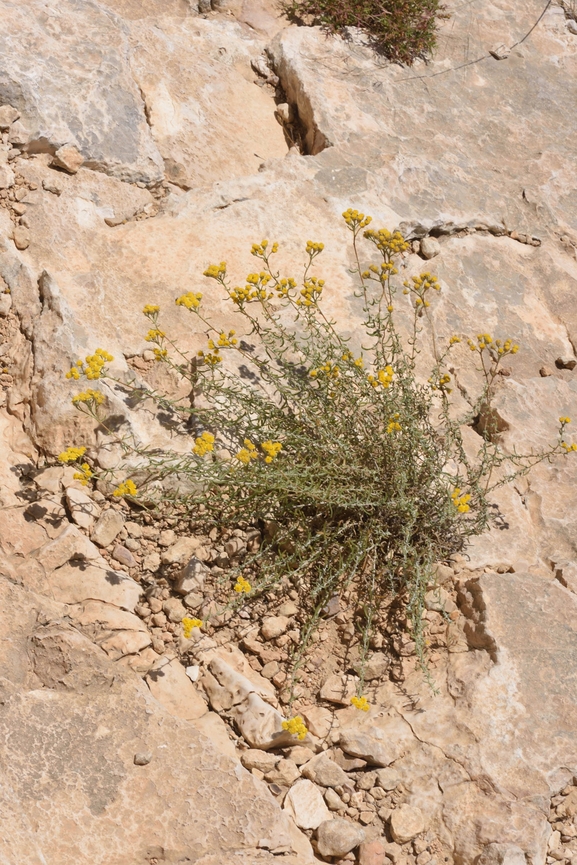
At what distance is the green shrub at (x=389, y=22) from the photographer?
19.0 ft

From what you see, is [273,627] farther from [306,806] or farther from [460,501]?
[460,501]

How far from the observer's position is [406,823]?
288 cm

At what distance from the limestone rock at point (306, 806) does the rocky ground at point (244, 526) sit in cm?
1

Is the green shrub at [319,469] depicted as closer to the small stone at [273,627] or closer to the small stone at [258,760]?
the small stone at [273,627]

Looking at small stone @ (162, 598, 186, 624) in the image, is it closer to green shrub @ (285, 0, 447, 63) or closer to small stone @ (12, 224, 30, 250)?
small stone @ (12, 224, 30, 250)

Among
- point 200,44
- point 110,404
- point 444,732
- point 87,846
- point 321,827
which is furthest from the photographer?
point 200,44

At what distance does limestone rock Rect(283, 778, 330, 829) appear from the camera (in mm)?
2842

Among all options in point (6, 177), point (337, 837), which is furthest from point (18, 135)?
point (337, 837)

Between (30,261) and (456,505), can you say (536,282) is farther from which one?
(30,261)

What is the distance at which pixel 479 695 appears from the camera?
3115 mm

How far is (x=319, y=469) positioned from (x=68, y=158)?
2341mm

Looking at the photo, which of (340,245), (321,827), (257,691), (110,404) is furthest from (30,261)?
(321,827)

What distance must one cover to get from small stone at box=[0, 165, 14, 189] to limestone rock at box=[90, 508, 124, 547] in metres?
1.98

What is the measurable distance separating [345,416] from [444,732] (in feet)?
4.78
